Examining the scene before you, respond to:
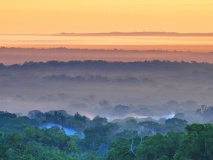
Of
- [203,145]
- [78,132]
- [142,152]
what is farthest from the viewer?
[78,132]

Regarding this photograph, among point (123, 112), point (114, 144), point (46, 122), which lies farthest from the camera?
point (123, 112)

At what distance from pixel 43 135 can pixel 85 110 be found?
131 metres

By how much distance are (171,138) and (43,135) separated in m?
24.3

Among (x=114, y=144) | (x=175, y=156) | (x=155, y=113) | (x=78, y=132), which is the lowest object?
(x=175, y=156)

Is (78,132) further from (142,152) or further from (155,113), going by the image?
(155,113)

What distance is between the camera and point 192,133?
28.8 meters

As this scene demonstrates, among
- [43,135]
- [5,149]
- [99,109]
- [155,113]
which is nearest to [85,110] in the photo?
[99,109]

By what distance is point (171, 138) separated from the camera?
1241 inches

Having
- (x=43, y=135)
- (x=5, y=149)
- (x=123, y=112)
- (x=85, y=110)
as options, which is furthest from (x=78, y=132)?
(x=85, y=110)

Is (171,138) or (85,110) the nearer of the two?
(171,138)

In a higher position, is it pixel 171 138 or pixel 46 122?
pixel 46 122

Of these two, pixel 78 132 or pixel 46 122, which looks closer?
pixel 78 132

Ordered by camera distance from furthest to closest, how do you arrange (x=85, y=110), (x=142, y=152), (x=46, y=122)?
(x=85, y=110), (x=46, y=122), (x=142, y=152)

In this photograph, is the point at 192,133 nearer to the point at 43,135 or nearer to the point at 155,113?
the point at 43,135
